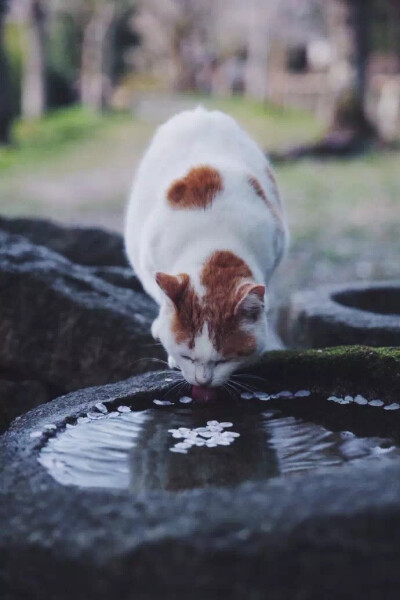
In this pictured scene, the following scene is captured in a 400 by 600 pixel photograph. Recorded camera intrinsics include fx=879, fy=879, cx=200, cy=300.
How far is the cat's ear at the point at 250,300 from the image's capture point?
312cm

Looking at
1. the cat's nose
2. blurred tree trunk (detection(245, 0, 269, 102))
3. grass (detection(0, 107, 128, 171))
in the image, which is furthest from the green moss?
blurred tree trunk (detection(245, 0, 269, 102))

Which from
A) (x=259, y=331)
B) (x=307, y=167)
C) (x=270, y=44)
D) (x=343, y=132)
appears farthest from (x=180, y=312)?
(x=270, y=44)

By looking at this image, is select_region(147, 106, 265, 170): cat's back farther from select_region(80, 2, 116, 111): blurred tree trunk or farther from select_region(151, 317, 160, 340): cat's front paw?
select_region(80, 2, 116, 111): blurred tree trunk

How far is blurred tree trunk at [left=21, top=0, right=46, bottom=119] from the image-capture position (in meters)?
20.2

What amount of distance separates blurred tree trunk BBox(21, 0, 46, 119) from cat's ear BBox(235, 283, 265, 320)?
18.4 metres

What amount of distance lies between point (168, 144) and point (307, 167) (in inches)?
439

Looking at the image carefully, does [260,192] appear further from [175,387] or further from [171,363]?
[175,387]

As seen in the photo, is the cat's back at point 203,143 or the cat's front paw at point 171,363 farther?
the cat's back at point 203,143

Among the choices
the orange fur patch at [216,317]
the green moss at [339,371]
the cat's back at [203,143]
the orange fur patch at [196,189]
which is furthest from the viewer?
the cat's back at [203,143]

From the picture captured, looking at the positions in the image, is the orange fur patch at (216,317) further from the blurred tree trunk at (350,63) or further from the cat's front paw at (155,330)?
the blurred tree trunk at (350,63)

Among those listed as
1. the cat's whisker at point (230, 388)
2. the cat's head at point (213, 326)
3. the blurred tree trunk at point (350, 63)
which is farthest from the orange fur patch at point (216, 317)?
the blurred tree trunk at point (350, 63)

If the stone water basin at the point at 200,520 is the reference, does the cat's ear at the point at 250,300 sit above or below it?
above

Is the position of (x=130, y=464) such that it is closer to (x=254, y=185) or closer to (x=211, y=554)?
(x=211, y=554)

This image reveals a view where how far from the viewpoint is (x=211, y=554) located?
5.95ft
